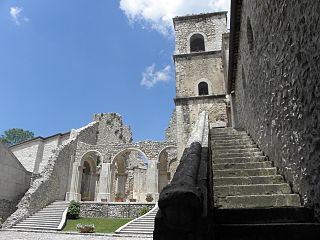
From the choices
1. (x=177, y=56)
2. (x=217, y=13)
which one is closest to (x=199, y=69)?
(x=177, y=56)

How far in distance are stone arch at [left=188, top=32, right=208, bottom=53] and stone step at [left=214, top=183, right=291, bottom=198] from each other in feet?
56.5

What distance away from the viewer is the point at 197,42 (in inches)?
845

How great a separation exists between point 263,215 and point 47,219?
1508 centimetres

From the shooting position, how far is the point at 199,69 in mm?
19453

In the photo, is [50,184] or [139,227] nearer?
[139,227]

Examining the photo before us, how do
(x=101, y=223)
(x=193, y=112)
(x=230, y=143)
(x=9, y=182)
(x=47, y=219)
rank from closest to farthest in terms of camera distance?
1. (x=230, y=143)
2. (x=101, y=223)
3. (x=47, y=219)
4. (x=9, y=182)
5. (x=193, y=112)

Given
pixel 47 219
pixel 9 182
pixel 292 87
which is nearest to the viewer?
pixel 292 87

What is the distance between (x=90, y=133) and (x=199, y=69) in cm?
1356

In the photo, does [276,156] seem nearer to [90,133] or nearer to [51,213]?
[51,213]

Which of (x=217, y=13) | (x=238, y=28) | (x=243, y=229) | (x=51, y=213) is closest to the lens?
(x=243, y=229)

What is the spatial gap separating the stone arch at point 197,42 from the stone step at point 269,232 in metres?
18.6

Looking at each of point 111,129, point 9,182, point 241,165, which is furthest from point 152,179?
point 241,165

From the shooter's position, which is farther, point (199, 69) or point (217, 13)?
point (217, 13)

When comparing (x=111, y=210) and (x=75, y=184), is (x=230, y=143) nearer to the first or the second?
(x=111, y=210)
